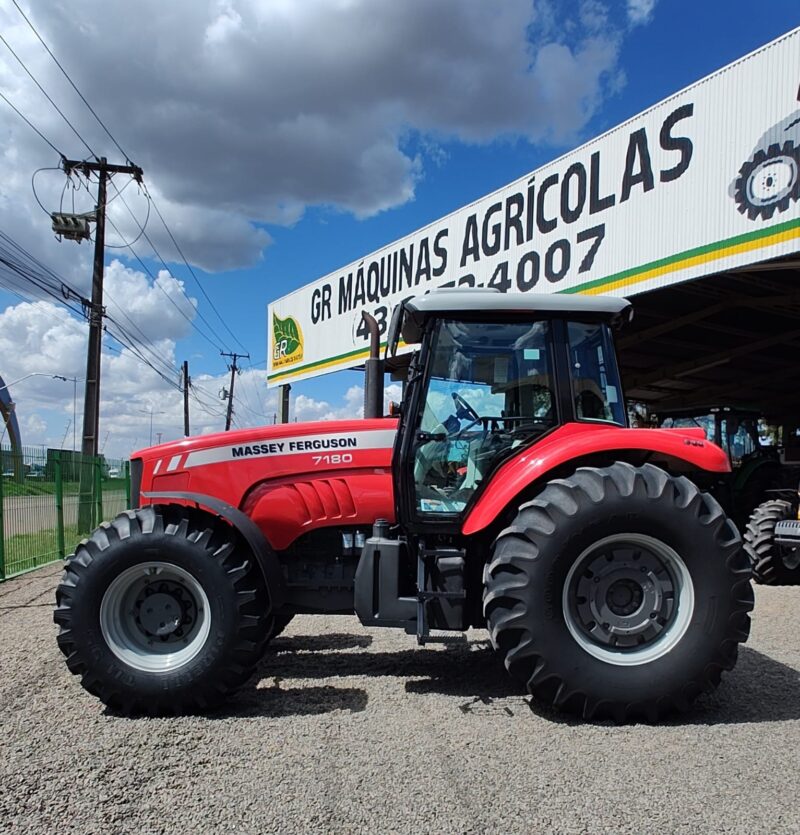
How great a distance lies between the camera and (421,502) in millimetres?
4059

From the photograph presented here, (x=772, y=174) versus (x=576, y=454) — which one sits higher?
(x=772, y=174)

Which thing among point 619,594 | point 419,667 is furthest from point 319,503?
point 619,594

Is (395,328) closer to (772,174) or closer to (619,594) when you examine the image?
(619,594)

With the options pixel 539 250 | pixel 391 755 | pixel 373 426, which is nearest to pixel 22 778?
pixel 391 755

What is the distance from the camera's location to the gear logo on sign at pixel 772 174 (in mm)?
7211

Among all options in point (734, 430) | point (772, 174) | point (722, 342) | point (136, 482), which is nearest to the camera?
point (136, 482)

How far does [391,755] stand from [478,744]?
44cm

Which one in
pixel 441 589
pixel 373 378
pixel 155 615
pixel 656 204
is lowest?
pixel 155 615

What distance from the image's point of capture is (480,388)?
4145 millimetres

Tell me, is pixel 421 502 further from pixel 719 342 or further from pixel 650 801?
pixel 719 342

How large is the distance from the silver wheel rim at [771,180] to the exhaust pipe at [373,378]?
5259 mm

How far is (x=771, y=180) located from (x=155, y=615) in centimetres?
731

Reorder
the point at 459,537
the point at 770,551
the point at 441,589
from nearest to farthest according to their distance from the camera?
the point at 441,589
the point at 459,537
the point at 770,551

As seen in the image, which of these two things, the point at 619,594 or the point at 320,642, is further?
the point at 320,642
